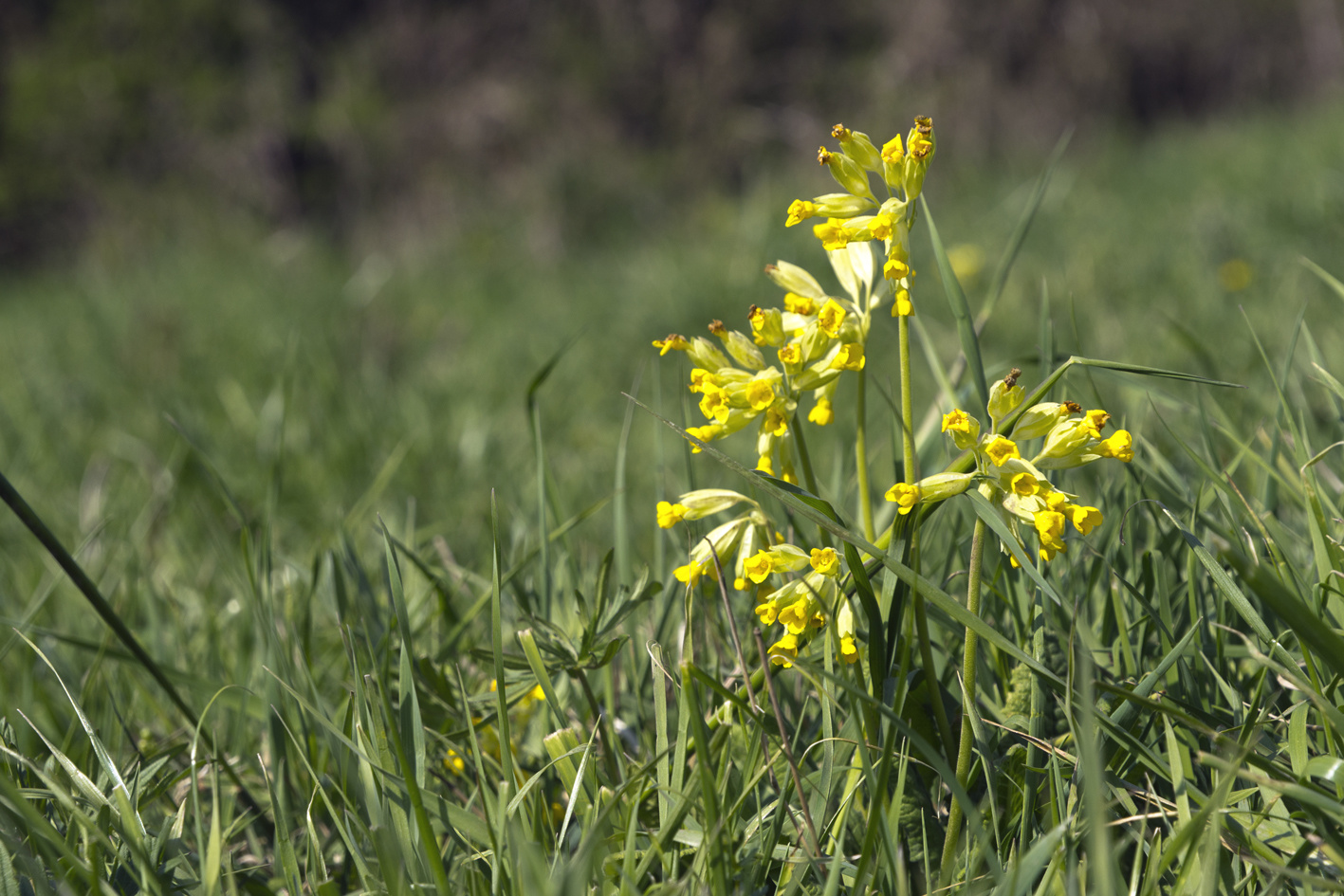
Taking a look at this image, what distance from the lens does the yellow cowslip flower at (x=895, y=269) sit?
0.85m

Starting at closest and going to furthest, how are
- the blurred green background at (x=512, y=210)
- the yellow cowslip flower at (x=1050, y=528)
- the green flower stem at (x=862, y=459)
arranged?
the yellow cowslip flower at (x=1050, y=528), the green flower stem at (x=862, y=459), the blurred green background at (x=512, y=210)

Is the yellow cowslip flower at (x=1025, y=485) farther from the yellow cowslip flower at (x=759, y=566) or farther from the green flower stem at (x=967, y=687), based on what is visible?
the yellow cowslip flower at (x=759, y=566)

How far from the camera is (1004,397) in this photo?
0.85 m

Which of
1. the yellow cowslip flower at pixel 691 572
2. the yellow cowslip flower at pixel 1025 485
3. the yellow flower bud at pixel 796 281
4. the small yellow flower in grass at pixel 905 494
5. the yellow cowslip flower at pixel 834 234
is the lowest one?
the yellow cowslip flower at pixel 691 572

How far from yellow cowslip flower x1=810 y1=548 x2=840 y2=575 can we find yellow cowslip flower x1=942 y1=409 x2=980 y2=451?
0.15 m

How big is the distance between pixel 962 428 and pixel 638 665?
632 millimetres

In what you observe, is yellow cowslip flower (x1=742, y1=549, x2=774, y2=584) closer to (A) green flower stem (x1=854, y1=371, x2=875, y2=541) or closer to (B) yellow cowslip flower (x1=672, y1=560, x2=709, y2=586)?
(B) yellow cowslip flower (x1=672, y1=560, x2=709, y2=586)

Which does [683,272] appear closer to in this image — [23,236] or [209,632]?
[209,632]

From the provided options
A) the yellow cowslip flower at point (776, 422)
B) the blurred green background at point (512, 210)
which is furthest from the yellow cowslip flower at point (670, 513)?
the blurred green background at point (512, 210)

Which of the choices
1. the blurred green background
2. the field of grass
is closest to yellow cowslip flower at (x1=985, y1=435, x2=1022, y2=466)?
the field of grass

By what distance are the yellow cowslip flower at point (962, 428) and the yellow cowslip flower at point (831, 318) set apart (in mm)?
151

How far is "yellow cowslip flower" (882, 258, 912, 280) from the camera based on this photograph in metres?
0.85

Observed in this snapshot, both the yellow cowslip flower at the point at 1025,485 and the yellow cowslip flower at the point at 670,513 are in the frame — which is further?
the yellow cowslip flower at the point at 670,513

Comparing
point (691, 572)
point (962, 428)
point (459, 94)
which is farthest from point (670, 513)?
point (459, 94)
